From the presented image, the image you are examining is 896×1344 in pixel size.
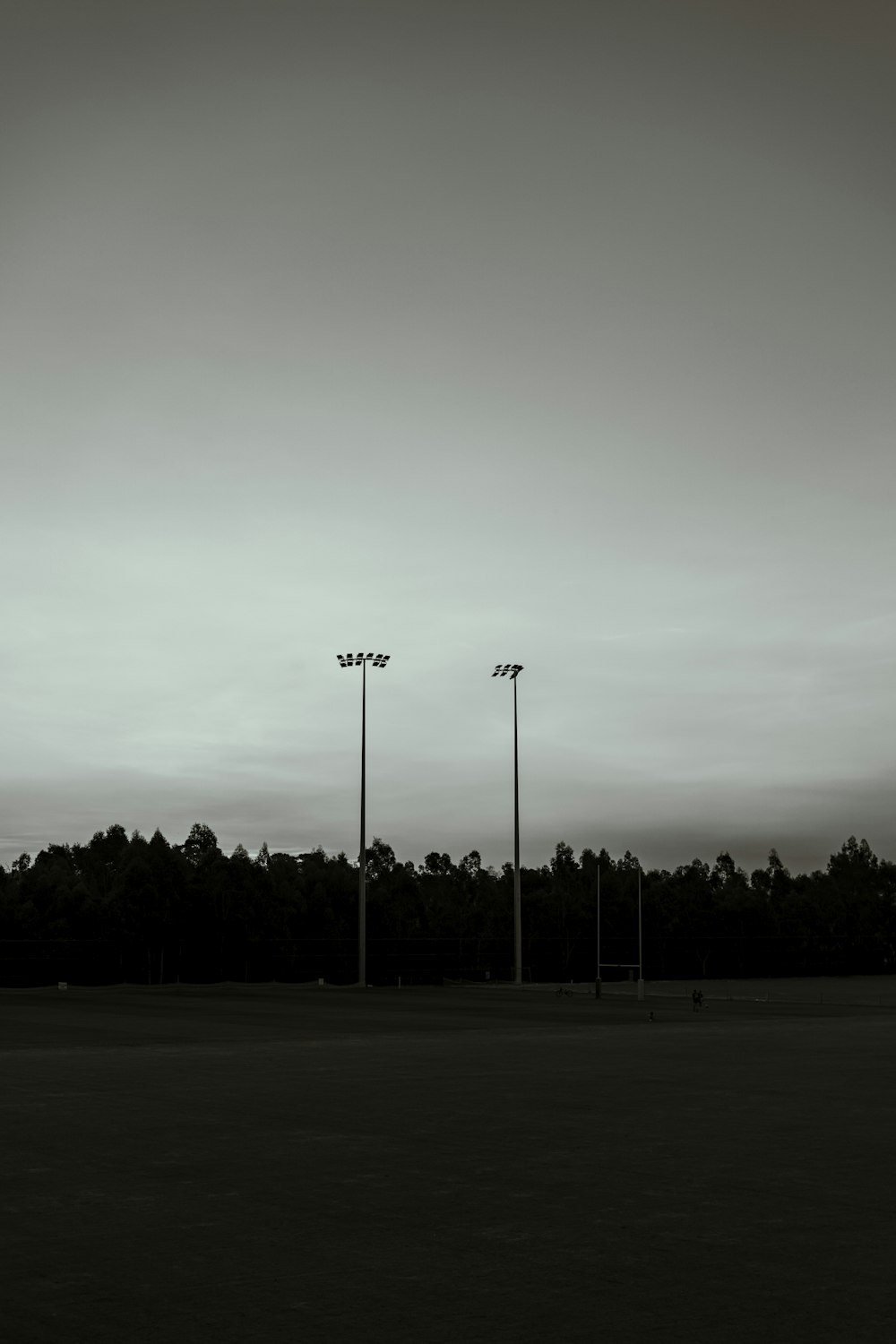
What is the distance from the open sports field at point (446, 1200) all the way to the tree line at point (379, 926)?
1788 inches

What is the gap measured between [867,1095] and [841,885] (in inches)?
7288

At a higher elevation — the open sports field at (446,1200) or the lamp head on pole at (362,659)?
the lamp head on pole at (362,659)

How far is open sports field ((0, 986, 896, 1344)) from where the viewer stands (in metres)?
7.66

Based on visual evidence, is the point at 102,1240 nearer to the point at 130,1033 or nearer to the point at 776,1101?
the point at 776,1101

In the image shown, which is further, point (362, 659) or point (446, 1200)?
point (362, 659)

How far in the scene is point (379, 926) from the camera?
109062 mm

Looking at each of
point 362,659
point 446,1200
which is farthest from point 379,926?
point 446,1200

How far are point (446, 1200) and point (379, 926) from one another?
99446 mm

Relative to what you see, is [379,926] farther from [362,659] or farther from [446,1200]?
[446,1200]

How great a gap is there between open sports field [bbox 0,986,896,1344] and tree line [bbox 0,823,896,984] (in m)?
45.4

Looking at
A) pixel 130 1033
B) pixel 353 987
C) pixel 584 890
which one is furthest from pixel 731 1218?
pixel 584 890

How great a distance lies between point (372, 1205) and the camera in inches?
425

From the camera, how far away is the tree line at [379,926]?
82625 mm

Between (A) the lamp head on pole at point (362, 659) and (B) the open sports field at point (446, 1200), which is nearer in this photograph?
(B) the open sports field at point (446, 1200)
